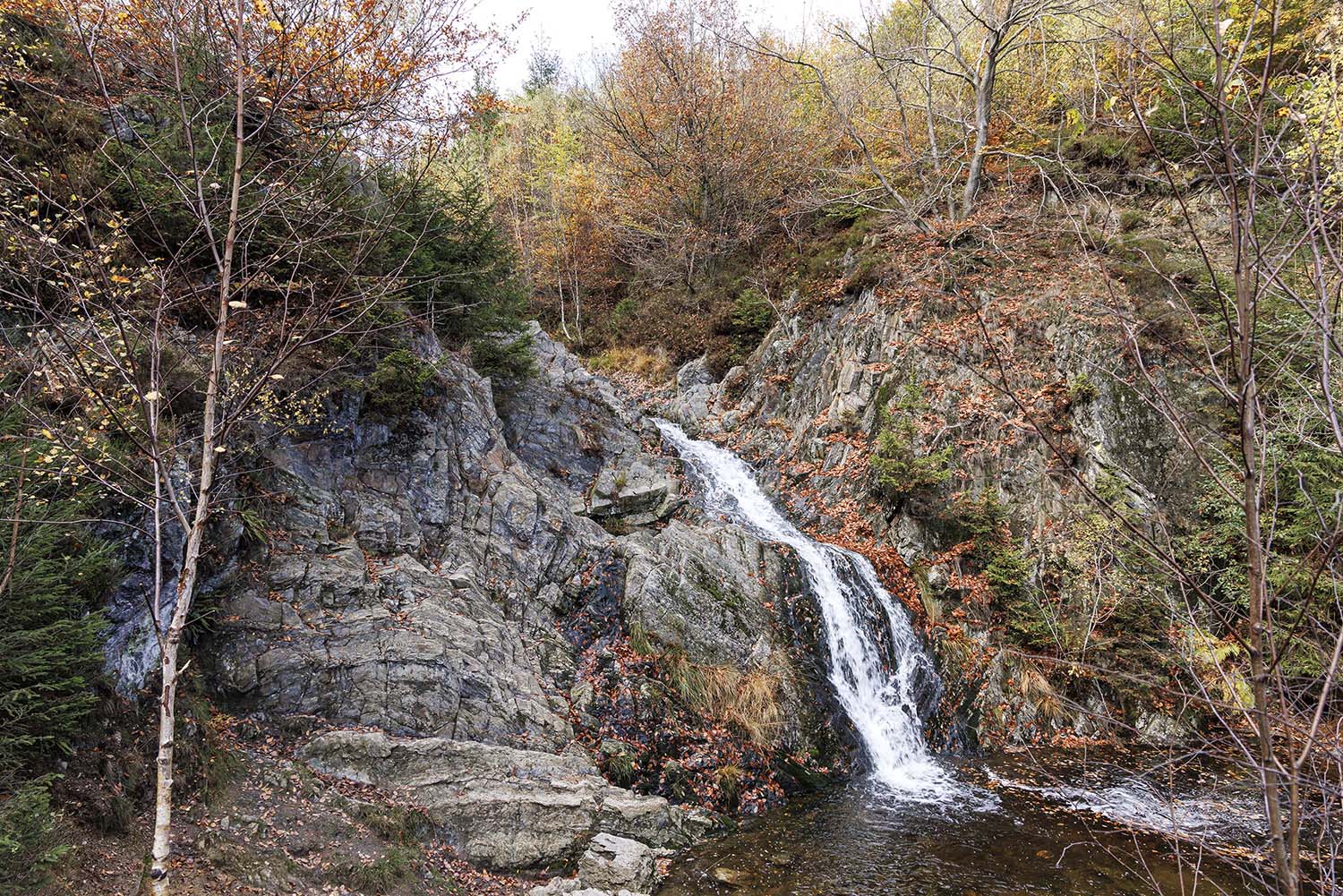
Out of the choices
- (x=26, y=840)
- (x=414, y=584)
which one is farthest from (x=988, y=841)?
(x=26, y=840)

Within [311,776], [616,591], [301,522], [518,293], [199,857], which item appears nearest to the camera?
[199,857]

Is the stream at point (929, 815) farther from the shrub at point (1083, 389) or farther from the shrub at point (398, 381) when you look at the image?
the shrub at point (398, 381)

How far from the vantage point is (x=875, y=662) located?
9641 mm

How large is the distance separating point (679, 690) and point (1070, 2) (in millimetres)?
15264

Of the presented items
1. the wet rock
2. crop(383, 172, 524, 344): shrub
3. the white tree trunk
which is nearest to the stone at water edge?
the wet rock

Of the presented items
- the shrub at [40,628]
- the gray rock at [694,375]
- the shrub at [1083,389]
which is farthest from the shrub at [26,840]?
the gray rock at [694,375]

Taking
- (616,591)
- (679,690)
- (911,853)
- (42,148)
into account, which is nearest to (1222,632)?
(911,853)

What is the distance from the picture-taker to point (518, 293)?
1254 cm

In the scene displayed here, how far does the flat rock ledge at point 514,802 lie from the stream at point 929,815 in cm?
53

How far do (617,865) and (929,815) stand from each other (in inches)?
150

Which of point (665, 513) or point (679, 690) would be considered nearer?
point (679, 690)

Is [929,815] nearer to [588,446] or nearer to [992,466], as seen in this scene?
[992,466]

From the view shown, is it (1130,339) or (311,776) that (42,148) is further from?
(1130,339)

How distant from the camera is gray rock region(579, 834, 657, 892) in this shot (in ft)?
19.2
